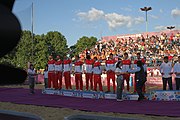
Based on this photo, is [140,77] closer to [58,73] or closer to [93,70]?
[93,70]

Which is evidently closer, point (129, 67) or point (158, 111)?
point (158, 111)

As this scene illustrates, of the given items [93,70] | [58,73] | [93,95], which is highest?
[93,70]

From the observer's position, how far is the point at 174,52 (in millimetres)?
32062

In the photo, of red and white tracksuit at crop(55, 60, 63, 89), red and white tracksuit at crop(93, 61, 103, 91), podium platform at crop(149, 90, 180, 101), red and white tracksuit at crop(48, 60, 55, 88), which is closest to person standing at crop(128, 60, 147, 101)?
podium platform at crop(149, 90, 180, 101)

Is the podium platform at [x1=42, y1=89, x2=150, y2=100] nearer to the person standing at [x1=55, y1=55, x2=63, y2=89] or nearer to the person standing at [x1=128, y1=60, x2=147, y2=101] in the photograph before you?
the person standing at [x1=128, y1=60, x2=147, y2=101]

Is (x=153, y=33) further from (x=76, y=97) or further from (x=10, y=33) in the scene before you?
(x=10, y=33)

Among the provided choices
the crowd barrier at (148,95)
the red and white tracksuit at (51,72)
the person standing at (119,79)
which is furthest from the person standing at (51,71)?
the person standing at (119,79)

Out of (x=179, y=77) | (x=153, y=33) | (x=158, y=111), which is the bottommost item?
(x=158, y=111)

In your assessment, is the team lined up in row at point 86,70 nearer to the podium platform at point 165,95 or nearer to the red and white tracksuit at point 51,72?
the red and white tracksuit at point 51,72

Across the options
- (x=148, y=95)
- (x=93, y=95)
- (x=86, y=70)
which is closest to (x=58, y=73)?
(x=86, y=70)

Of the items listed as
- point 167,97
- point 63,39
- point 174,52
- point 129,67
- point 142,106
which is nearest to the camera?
point 142,106

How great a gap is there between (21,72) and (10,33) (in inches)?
10.0

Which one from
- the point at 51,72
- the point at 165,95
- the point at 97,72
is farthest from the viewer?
the point at 51,72

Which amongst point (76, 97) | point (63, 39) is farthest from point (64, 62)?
point (63, 39)
